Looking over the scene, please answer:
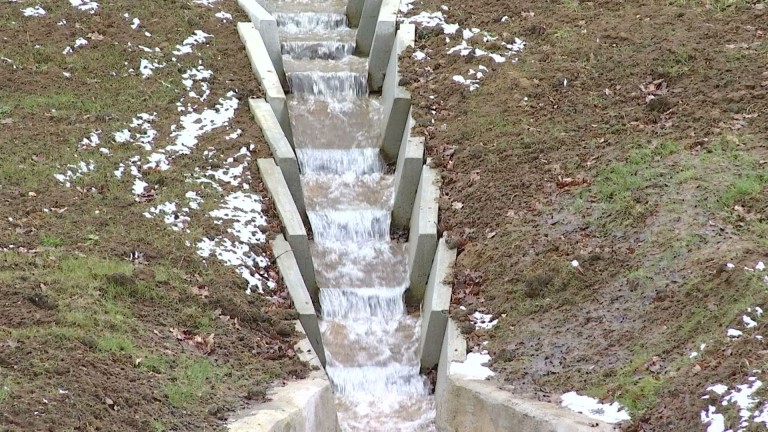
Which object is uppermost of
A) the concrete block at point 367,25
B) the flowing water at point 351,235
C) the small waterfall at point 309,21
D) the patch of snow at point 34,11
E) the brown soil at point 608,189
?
the brown soil at point 608,189

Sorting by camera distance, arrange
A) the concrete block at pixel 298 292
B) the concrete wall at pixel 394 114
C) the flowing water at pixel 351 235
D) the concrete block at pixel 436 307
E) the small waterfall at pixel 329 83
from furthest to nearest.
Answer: the small waterfall at pixel 329 83, the concrete wall at pixel 394 114, the flowing water at pixel 351 235, the concrete block at pixel 298 292, the concrete block at pixel 436 307

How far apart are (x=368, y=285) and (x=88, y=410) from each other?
20.1 feet

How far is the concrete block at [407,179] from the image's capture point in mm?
13312

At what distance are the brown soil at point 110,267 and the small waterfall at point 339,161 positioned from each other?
992 millimetres

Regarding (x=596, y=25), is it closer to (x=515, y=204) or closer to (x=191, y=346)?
(x=515, y=204)

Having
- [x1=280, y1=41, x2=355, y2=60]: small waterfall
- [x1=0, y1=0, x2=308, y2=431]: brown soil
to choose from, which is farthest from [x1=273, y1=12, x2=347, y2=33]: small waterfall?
[x1=0, y1=0, x2=308, y2=431]: brown soil

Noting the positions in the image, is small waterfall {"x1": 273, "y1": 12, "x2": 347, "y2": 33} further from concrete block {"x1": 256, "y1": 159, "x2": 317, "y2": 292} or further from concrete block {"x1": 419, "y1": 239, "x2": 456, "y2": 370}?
concrete block {"x1": 419, "y1": 239, "x2": 456, "y2": 370}

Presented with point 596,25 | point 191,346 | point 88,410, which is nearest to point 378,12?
point 596,25

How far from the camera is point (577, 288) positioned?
10.1 meters

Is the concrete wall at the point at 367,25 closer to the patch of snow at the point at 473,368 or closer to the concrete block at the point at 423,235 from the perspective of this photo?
the concrete block at the point at 423,235

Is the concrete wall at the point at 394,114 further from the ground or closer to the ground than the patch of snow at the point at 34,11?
closer to the ground

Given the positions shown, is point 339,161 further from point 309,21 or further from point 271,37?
point 309,21

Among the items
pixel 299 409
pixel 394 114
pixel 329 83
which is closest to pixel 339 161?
pixel 394 114

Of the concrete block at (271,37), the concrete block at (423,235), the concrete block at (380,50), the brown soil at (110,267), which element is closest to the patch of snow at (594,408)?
the brown soil at (110,267)
